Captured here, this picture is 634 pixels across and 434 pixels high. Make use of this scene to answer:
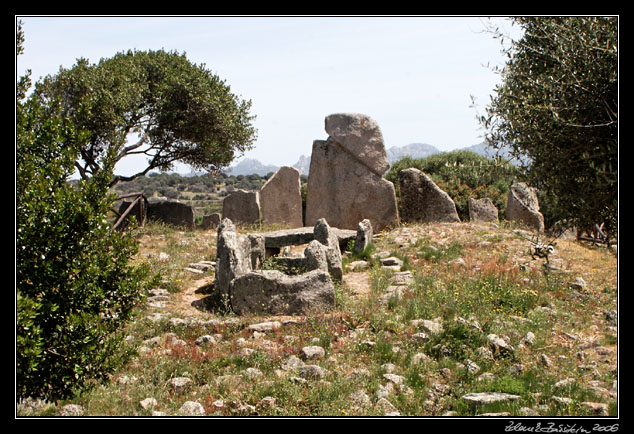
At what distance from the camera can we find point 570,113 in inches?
A: 313

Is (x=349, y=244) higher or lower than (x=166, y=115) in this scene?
lower

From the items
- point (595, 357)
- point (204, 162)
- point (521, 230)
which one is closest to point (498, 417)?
point (595, 357)

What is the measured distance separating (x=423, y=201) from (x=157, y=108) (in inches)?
423

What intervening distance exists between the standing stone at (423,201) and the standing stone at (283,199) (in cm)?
431

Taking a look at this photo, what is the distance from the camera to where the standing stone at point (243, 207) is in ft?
67.5

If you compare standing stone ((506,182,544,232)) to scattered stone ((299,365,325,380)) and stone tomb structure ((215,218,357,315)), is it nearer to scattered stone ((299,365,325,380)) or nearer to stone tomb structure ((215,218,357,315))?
stone tomb structure ((215,218,357,315))

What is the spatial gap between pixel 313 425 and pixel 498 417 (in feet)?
6.85

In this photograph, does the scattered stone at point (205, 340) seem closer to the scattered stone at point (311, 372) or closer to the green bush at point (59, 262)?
the scattered stone at point (311, 372)

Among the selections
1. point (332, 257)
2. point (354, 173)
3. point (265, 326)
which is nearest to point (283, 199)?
point (354, 173)

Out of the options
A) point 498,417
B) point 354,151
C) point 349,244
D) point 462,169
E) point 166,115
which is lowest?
point 498,417

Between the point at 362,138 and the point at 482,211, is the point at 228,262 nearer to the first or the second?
the point at 362,138

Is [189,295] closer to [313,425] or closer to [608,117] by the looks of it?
[313,425]

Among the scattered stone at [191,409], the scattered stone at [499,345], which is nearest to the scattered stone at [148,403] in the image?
the scattered stone at [191,409]

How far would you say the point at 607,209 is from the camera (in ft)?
26.9
